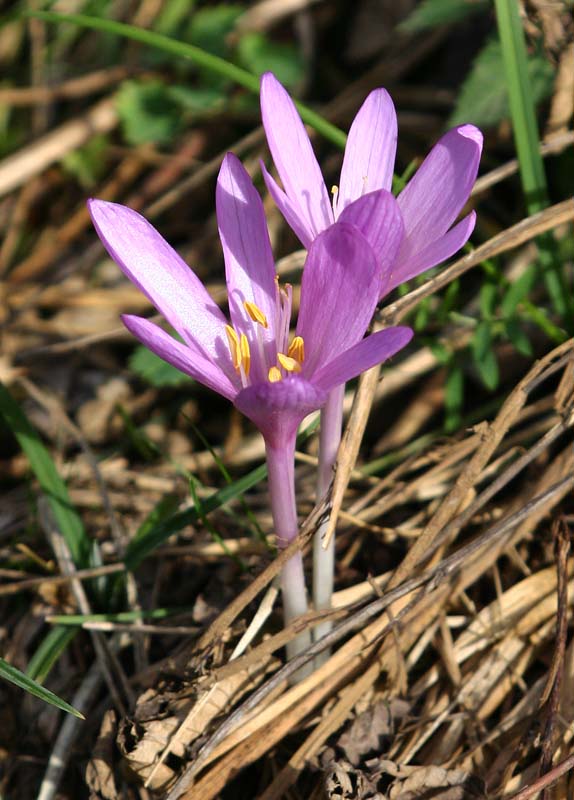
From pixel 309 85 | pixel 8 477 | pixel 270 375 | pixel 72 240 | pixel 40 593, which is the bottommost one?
pixel 40 593

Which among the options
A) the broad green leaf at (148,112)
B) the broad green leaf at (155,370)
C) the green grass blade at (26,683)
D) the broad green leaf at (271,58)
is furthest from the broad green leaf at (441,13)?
the green grass blade at (26,683)

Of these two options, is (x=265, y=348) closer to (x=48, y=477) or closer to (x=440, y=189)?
(x=440, y=189)

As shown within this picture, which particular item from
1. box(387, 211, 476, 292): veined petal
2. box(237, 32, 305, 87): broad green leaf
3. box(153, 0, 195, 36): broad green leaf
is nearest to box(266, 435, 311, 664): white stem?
box(387, 211, 476, 292): veined petal

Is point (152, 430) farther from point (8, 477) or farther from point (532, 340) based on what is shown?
A: point (532, 340)

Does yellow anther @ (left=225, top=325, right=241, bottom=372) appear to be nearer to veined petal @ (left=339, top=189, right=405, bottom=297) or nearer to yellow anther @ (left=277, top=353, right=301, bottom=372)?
yellow anther @ (left=277, top=353, right=301, bottom=372)

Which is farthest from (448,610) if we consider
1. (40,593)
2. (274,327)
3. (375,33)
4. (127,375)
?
(375,33)

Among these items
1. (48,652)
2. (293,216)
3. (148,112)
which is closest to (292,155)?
(293,216)
